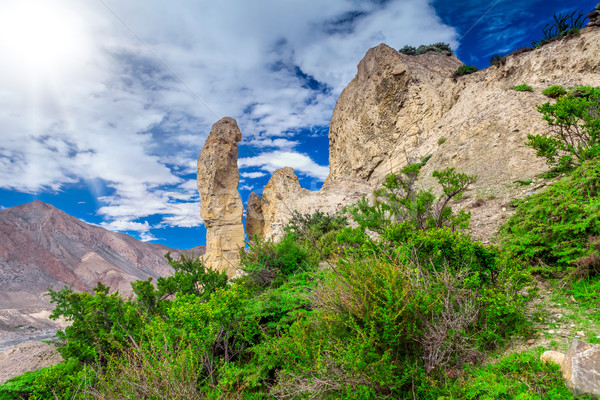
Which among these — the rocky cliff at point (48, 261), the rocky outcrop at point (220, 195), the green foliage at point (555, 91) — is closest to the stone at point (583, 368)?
the green foliage at point (555, 91)

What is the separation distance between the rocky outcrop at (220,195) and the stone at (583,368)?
25660 millimetres

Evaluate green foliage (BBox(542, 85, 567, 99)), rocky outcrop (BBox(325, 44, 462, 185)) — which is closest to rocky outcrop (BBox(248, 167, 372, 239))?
rocky outcrop (BBox(325, 44, 462, 185))

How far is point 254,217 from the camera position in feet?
102

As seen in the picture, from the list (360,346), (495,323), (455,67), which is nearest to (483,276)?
(495,323)

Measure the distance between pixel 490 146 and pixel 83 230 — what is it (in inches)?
3314

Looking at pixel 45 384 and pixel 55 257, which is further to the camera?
pixel 55 257

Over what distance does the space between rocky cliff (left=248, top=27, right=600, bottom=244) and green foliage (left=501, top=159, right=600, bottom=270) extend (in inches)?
60.7

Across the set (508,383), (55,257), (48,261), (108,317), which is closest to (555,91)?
(508,383)

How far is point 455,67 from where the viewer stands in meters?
22.2

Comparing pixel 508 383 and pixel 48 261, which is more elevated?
pixel 48 261

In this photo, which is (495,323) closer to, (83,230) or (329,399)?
(329,399)

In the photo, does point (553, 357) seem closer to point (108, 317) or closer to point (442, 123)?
point (108, 317)

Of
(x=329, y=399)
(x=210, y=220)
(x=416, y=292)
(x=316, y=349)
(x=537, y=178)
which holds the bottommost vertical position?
(x=329, y=399)

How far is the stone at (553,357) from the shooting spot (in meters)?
2.51
